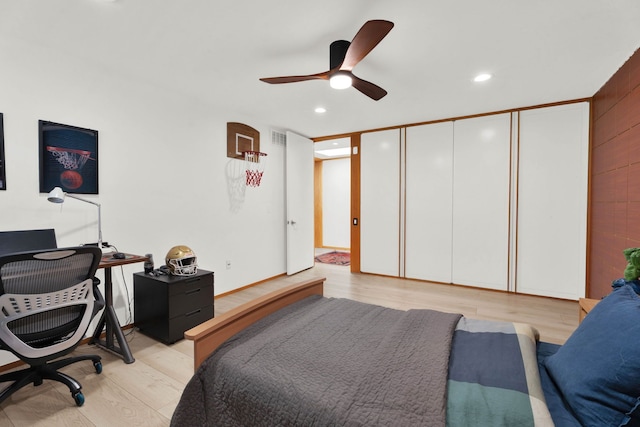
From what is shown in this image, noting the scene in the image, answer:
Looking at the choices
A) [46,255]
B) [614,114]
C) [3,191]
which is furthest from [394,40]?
[3,191]

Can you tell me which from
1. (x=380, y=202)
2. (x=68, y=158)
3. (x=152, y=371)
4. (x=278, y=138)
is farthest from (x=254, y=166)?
(x=152, y=371)

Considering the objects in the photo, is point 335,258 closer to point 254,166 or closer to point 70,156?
point 254,166

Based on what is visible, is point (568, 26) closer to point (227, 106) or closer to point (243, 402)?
point (243, 402)

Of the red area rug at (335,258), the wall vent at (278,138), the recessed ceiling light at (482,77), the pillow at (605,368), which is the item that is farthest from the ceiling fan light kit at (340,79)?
the red area rug at (335,258)

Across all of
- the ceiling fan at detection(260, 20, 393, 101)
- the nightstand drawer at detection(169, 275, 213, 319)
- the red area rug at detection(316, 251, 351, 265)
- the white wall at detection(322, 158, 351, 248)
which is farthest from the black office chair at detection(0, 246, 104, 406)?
the white wall at detection(322, 158, 351, 248)

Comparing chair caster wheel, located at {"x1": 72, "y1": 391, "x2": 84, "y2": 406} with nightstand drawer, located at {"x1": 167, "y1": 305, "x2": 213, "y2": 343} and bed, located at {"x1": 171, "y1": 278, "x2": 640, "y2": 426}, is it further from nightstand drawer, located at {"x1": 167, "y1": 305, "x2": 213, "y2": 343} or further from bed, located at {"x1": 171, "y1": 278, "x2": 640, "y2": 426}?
bed, located at {"x1": 171, "y1": 278, "x2": 640, "y2": 426}

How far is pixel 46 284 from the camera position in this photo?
69.7 inches

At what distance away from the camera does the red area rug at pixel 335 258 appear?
6324 mm

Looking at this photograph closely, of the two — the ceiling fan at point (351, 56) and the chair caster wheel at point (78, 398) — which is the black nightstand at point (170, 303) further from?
the ceiling fan at point (351, 56)

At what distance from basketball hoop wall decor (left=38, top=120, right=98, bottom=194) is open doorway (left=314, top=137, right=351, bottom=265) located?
5.34 meters

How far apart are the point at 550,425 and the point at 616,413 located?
8.0 inches

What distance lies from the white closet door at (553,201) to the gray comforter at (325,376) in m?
3.12

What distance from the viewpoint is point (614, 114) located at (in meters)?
2.89

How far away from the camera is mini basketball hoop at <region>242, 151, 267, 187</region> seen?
4293mm
